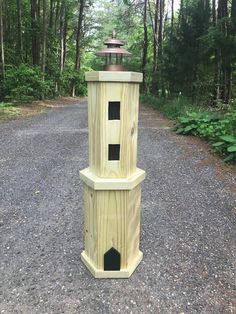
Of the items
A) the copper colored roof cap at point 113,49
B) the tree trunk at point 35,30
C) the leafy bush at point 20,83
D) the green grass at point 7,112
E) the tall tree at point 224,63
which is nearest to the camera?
A: the copper colored roof cap at point 113,49

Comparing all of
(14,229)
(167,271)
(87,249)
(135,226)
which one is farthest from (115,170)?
(14,229)

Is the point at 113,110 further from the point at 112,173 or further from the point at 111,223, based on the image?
the point at 111,223

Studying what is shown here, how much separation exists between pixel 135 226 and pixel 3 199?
2.08 m

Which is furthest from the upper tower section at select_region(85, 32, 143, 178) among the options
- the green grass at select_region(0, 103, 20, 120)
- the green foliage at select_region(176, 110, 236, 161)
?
the green grass at select_region(0, 103, 20, 120)

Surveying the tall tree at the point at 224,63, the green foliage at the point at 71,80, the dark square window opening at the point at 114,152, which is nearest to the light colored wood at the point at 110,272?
the dark square window opening at the point at 114,152

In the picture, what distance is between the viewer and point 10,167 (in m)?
5.46

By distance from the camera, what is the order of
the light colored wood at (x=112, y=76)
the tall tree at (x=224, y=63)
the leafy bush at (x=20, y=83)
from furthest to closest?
the leafy bush at (x=20, y=83)
the tall tree at (x=224, y=63)
the light colored wood at (x=112, y=76)

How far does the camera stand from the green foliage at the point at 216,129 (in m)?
6.22

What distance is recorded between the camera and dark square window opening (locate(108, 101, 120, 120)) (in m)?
2.42

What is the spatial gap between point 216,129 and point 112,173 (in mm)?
5517

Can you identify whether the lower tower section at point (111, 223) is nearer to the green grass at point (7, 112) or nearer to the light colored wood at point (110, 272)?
the light colored wood at point (110, 272)

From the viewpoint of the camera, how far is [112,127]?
8.04 ft

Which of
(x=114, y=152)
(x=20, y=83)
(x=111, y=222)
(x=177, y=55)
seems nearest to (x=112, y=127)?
(x=114, y=152)

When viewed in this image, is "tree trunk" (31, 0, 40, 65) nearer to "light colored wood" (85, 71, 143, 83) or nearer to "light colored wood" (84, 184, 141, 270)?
"light colored wood" (85, 71, 143, 83)
